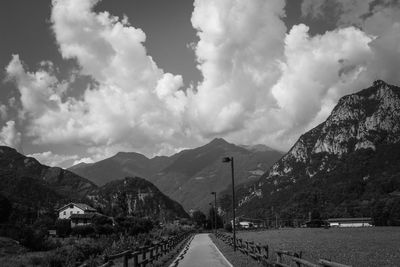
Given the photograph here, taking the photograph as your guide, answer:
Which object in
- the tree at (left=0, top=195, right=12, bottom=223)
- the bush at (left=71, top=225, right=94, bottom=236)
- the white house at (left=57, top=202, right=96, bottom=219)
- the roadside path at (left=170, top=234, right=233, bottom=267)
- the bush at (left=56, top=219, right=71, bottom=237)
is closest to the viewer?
the roadside path at (left=170, top=234, right=233, bottom=267)

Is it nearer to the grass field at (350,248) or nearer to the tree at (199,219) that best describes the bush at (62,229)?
the grass field at (350,248)

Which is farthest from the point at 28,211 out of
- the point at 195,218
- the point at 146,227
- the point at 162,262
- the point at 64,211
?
the point at 162,262

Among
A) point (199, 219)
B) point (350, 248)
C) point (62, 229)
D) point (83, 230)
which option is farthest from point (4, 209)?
point (199, 219)

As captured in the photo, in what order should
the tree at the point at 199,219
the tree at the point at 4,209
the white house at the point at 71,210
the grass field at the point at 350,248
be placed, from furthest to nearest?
the tree at the point at 199,219
the white house at the point at 71,210
the tree at the point at 4,209
the grass field at the point at 350,248

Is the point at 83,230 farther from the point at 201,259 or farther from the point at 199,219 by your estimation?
the point at 199,219

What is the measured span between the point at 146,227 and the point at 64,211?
77.2 metres

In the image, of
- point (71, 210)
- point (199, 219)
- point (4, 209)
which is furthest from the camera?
point (199, 219)

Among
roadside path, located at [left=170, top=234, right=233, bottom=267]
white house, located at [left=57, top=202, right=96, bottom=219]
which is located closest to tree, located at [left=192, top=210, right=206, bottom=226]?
white house, located at [left=57, top=202, right=96, bottom=219]

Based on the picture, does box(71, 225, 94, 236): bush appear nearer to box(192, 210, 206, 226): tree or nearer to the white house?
the white house

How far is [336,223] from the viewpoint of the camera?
594 ft

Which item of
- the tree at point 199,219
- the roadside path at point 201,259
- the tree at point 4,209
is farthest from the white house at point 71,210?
the roadside path at point 201,259

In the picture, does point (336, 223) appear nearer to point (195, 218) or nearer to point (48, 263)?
point (195, 218)

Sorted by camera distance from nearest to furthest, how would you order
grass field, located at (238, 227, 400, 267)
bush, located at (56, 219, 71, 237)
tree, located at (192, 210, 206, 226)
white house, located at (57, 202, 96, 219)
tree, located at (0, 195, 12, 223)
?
grass field, located at (238, 227, 400, 267) → bush, located at (56, 219, 71, 237) → tree, located at (0, 195, 12, 223) → white house, located at (57, 202, 96, 219) → tree, located at (192, 210, 206, 226)

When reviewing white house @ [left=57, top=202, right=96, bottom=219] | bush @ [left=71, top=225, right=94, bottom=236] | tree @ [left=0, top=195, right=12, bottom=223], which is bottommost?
bush @ [left=71, top=225, right=94, bottom=236]
